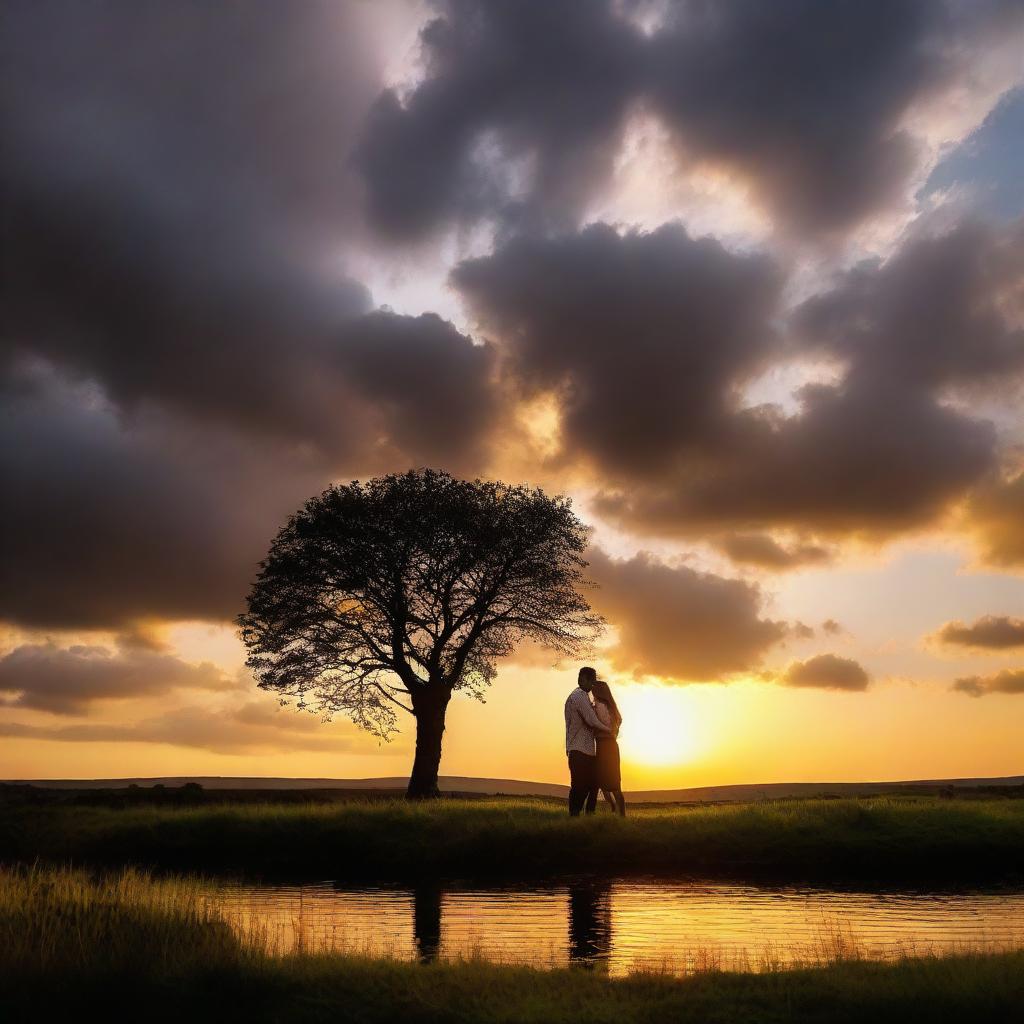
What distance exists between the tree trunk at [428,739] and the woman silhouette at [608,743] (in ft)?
44.5

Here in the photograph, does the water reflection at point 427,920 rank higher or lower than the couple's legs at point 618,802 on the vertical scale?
lower

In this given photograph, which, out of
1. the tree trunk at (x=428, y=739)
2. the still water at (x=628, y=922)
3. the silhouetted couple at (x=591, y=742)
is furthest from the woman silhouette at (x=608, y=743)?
the tree trunk at (x=428, y=739)

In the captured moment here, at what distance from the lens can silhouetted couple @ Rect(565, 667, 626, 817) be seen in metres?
23.9

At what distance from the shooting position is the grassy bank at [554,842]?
70.6 ft

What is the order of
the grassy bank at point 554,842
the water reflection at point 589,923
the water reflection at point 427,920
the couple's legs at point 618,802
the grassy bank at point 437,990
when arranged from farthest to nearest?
the couple's legs at point 618,802 → the grassy bank at point 554,842 → the water reflection at point 427,920 → the water reflection at point 589,923 → the grassy bank at point 437,990

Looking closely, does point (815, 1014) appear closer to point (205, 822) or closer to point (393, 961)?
point (393, 961)

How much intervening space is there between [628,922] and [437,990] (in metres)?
6.01

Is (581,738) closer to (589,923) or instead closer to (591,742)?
(591,742)

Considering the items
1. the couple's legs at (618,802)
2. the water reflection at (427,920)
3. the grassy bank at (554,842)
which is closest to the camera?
the water reflection at (427,920)

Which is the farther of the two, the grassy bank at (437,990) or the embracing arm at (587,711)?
the embracing arm at (587,711)

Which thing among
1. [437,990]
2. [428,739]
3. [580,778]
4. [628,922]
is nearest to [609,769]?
[580,778]

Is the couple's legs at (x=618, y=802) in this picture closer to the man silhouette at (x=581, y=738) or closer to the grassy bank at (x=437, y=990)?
the man silhouette at (x=581, y=738)

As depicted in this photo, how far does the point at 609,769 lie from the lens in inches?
979

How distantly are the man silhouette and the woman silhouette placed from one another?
19 cm
